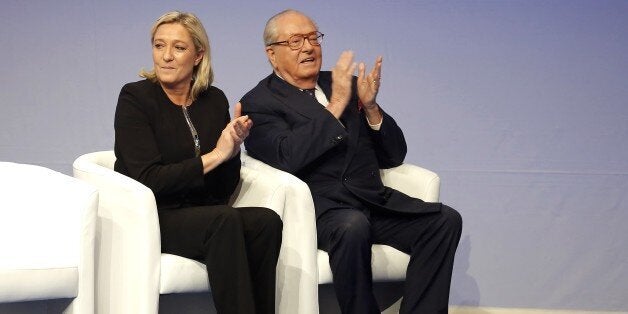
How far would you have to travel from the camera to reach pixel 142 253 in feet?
11.2

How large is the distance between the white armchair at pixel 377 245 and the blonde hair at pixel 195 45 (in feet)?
1.23

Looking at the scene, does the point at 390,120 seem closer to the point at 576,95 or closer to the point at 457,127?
the point at 457,127

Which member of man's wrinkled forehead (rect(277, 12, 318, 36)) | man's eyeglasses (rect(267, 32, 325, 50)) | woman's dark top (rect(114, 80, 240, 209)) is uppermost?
man's wrinkled forehead (rect(277, 12, 318, 36))

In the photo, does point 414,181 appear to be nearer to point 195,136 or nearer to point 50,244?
point 195,136

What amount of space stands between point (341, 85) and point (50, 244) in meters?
1.21

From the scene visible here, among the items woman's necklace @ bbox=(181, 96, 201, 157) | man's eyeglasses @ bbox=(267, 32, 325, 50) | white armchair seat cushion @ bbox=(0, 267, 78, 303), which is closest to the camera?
white armchair seat cushion @ bbox=(0, 267, 78, 303)

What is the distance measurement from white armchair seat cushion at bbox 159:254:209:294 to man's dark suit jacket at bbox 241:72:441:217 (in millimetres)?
598

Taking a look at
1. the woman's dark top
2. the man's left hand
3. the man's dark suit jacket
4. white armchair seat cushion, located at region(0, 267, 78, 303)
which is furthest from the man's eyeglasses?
white armchair seat cushion, located at region(0, 267, 78, 303)

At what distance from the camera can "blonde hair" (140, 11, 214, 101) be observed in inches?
148

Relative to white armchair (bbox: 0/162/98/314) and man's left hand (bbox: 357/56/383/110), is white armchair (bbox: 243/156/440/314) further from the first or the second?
white armchair (bbox: 0/162/98/314)

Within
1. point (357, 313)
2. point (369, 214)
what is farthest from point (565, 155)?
point (357, 313)

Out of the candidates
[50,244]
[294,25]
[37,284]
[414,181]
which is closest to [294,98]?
[294,25]

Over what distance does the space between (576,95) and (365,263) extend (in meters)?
1.87

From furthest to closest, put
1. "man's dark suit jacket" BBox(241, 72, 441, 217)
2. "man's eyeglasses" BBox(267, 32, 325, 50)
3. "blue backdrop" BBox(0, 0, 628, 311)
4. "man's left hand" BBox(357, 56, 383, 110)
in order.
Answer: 1. "blue backdrop" BBox(0, 0, 628, 311)
2. "man's eyeglasses" BBox(267, 32, 325, 50)
3. "man's left hand" BBox(357, 56, 383, 110)
4. "man's dark suit jacket" BBox(241, 72, 441, 217)
